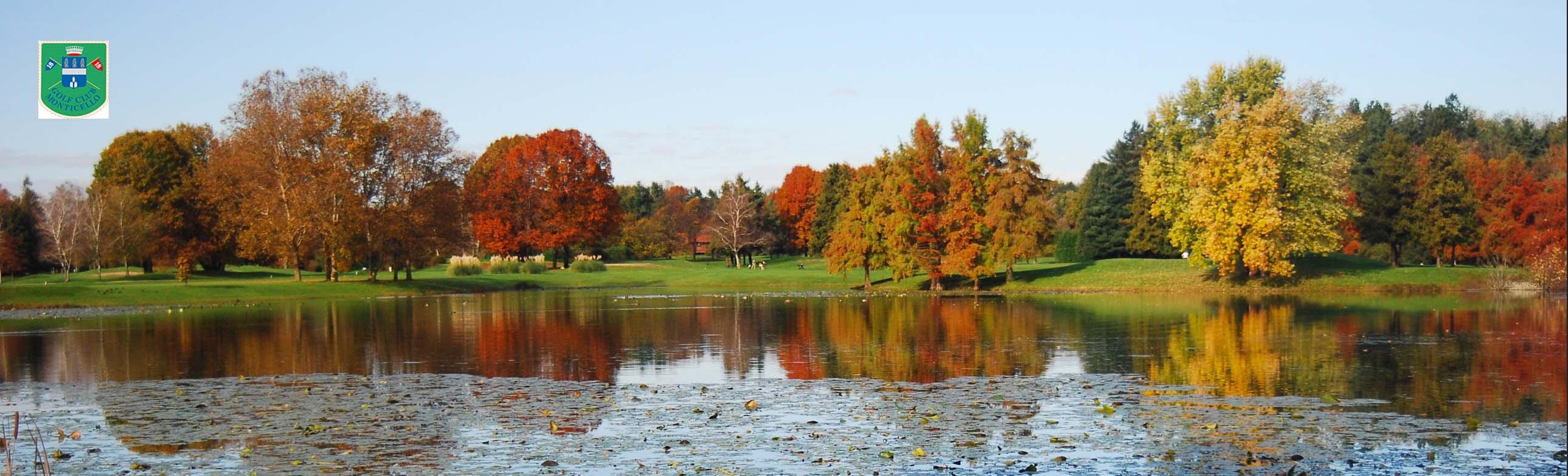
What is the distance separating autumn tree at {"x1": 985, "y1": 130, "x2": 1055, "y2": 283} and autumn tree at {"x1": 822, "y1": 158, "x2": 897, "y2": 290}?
533 cm

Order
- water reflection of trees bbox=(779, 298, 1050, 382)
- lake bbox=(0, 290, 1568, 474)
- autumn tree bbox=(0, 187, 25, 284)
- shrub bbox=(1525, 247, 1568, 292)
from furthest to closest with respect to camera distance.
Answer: autumn tree bbox=(0, 187, 25, 284)
shrub bbox=(1525, 247, 1568, 292)
water reflection of trees bbox=(779, 298, 1050, 382)
lake bbox=(0, 290, 1568, 474)

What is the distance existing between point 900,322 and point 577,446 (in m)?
22.9

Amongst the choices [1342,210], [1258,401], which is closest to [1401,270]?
[1342,210]

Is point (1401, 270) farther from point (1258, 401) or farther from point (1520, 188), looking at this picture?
point (1258, 401)

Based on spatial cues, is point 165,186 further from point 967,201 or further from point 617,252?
point 967,201

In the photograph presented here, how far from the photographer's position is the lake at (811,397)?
44.0 ft

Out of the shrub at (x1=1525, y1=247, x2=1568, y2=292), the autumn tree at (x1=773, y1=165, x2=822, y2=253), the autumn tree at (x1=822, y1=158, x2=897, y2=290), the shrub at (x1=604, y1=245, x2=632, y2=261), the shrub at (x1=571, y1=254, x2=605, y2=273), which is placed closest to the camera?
the shrub at (x1=1525, y1=247, x2=1568, y2=292)

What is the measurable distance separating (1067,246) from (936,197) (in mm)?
28392

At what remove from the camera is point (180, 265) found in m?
62.0

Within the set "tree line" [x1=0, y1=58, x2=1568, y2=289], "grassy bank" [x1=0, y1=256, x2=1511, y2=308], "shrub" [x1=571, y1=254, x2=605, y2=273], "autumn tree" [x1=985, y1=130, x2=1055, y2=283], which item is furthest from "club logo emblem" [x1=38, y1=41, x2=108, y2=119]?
"shrub" [x1=571, y1=254, x2=605, y2=273]

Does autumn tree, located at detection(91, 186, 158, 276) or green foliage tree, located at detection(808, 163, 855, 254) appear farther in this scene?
green foliage tree, located at detection(808, 163, 855, 254)

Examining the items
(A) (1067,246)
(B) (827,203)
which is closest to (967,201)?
(A) (1067,246)

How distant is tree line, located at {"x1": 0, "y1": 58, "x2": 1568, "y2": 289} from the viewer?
5531 cm

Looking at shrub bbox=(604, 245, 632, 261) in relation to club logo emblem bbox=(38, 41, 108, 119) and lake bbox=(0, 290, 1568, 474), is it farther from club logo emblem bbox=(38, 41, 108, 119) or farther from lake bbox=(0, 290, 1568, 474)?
club logo emblem bbox=(38, 41, 108, 119)
